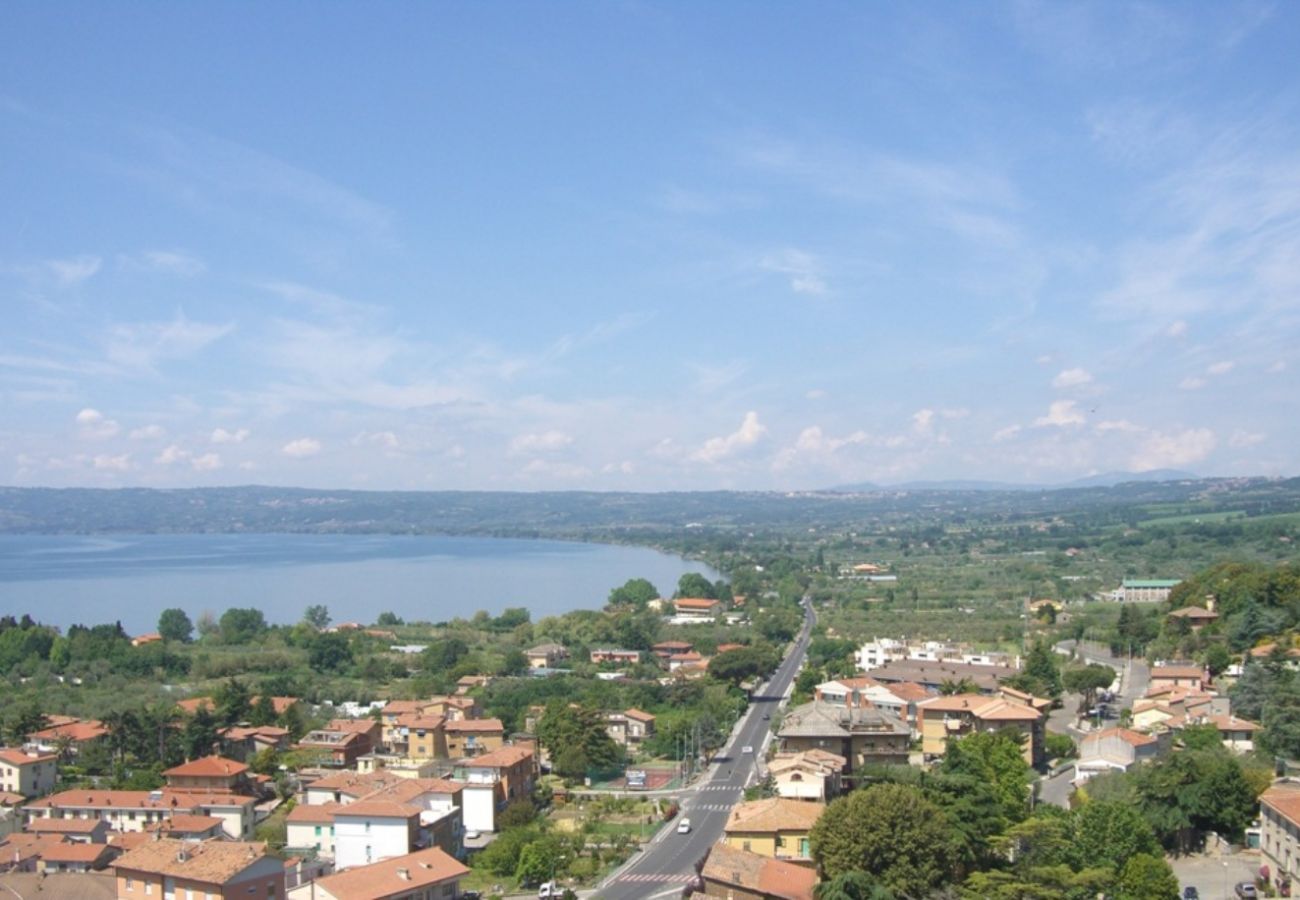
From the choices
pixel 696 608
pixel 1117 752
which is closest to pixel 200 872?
pixel 1117 752

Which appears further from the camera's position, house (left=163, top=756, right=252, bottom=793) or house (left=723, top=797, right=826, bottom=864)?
house (left=163, top=756, right=252, bottom=793)

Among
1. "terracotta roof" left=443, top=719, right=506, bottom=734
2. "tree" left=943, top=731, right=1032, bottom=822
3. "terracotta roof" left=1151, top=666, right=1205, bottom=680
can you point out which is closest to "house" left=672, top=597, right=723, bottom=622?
"terracotta roof" left=1151, top=666, right=1205, bottom=680

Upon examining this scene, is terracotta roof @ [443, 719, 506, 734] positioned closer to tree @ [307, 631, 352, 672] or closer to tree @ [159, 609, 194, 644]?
tree @ [307, 631, 352, 672]

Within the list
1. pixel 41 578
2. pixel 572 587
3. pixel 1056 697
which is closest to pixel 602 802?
pixel 1056 697

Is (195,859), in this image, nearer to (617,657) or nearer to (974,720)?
(974,720)

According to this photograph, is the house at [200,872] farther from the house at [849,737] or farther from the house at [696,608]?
the house at [696,608]

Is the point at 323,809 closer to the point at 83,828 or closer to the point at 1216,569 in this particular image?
the point at 83,828
